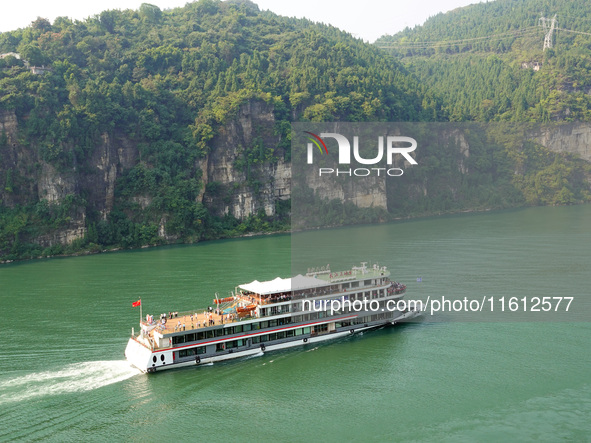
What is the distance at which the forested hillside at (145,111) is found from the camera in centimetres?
5356

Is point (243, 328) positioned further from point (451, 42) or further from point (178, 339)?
point (451, 42)

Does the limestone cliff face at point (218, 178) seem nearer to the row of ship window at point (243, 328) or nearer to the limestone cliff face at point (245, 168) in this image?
the limestone cliff face at point (245, 168)

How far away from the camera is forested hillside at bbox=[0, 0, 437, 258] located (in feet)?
176

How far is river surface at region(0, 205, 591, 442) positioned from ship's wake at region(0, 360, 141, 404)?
64 millimetres

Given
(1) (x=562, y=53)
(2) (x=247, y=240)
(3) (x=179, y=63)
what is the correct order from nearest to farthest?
(2) (x=247, y=240) < (3) (x=179, y=63) < (1) (x=562, y=53)

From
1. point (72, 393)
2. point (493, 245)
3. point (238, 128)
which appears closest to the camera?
point (72, 393)

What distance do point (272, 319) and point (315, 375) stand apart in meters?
3.26

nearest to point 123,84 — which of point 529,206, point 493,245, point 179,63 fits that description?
point 179,63

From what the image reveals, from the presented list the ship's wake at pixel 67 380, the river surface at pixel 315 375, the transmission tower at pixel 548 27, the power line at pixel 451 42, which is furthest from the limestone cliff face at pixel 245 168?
the power line at pixel 451 42

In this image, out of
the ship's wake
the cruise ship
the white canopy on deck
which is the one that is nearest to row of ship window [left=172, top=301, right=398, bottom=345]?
the cruise ship

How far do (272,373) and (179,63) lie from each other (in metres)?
57.6

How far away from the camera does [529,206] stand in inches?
3039

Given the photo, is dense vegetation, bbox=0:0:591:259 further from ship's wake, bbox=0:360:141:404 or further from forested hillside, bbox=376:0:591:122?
ship's wake, bbox=0:360:141:404

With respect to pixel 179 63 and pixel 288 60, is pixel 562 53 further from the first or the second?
pixel 179 63
